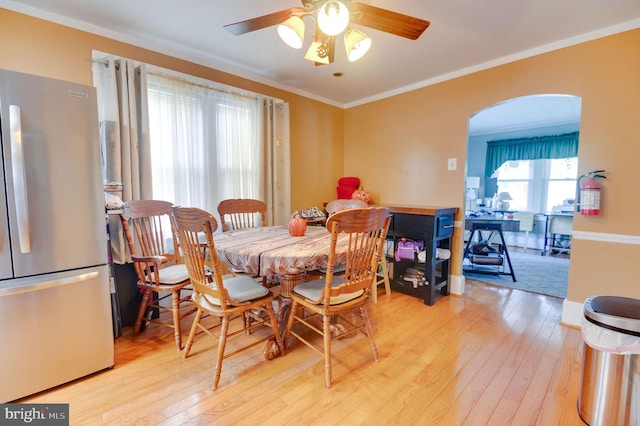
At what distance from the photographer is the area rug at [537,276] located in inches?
129

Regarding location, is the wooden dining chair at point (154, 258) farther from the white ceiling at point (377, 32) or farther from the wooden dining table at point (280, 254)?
the white ceiling at point (377, 32)

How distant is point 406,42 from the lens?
7.66ft

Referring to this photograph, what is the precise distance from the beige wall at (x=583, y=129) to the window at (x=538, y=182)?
3831 millimetres

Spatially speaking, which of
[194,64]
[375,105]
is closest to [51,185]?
[194,64]

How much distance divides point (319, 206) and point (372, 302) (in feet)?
5.32

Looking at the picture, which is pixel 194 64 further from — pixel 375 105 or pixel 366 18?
pixel 375 105

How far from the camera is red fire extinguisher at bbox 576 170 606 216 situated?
2.17m

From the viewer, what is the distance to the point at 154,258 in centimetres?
192

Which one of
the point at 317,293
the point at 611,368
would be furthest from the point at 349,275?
the point at 611,368

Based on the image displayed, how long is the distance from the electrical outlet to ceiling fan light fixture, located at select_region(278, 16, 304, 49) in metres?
2.18

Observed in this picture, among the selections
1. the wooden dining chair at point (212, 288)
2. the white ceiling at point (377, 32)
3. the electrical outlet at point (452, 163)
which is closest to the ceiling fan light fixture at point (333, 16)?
the white ceiling at point (377, 32)

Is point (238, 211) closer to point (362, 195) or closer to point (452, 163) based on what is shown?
point (362, 195)

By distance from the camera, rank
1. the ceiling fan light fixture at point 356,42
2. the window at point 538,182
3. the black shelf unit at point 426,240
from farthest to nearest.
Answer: the window at point 538,182 < the black shelf unit at point 426,240 < the ceiling fan light fixture at point 356,42

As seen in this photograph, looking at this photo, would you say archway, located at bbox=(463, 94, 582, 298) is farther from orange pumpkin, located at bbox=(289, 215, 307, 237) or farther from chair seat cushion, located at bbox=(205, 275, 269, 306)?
chair seat cushion, located at bbox=(205, 275, 269, 306)
